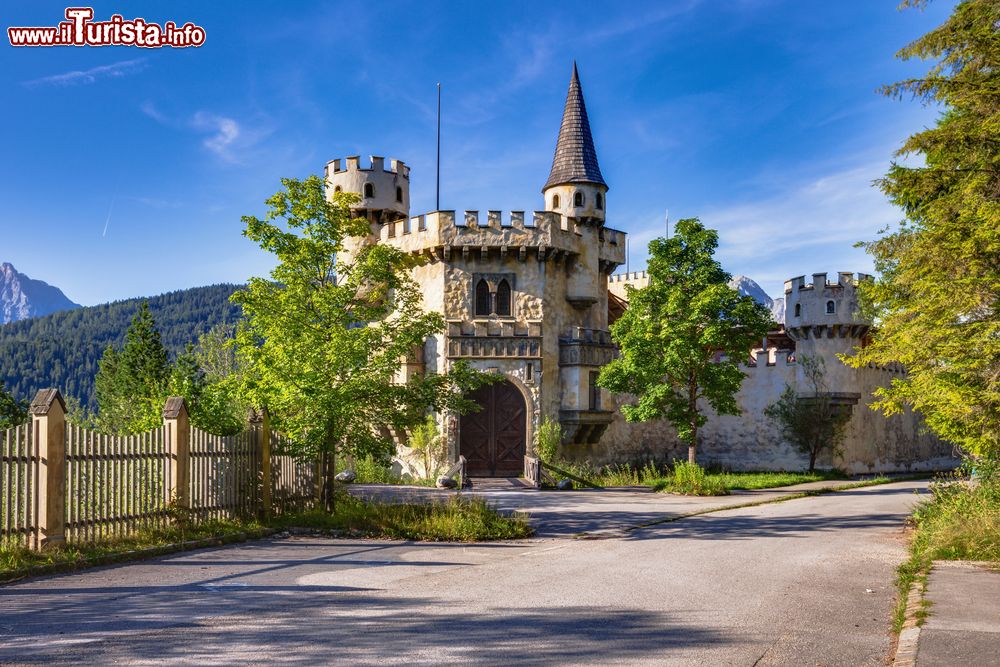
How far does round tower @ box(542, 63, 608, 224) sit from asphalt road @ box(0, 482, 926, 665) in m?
20.1

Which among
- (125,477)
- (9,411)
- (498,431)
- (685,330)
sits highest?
(685,330)

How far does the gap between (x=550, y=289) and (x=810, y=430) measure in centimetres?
1261

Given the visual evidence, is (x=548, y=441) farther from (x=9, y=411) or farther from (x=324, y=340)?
(x=9, y=411)

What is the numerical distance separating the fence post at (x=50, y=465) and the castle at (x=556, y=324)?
16652mm

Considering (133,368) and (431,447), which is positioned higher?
(133,368)

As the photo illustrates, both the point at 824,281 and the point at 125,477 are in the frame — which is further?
the point at 824,281

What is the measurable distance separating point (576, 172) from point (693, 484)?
13.7 m

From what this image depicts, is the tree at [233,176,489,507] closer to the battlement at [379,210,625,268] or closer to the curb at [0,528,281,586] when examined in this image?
the curb at [0,528,281,586]

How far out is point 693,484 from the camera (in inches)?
939

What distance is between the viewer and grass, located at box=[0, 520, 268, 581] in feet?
34.5

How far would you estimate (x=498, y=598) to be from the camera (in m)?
9.09

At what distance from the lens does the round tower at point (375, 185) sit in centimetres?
3155

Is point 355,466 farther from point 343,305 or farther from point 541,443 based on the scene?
point 343,305

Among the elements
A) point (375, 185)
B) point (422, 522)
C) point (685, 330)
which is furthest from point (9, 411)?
point (422, 522)
